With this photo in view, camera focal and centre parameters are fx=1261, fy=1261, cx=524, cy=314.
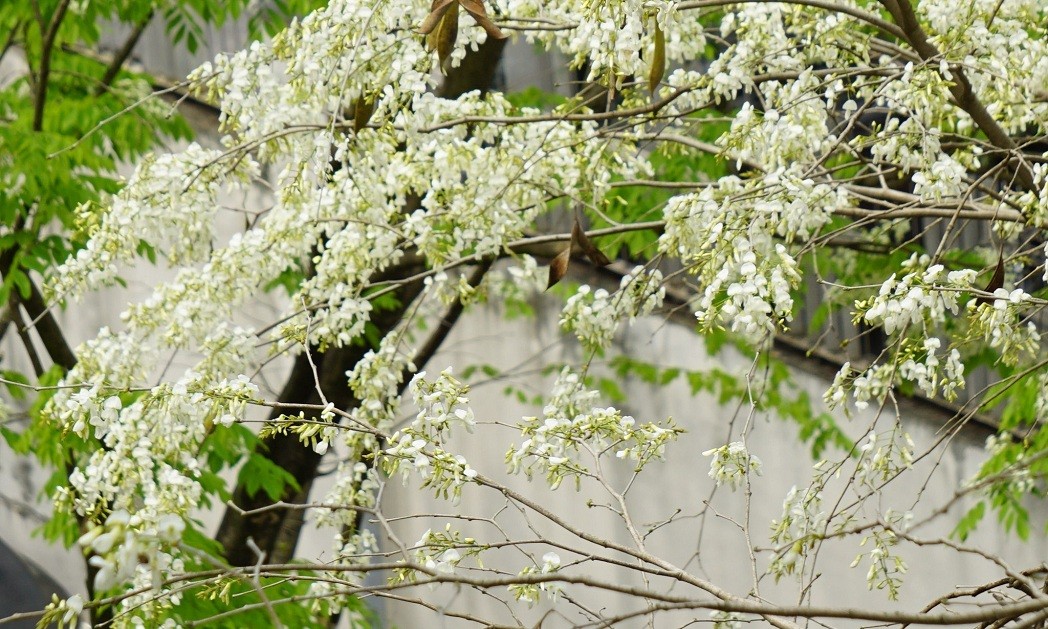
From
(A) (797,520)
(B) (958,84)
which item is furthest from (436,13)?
(A) (797,520)

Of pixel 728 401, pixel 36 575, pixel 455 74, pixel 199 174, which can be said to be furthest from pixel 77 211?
pixel 36 575

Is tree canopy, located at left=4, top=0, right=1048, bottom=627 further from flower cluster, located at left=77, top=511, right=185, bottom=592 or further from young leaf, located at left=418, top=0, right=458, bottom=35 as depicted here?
flower cluster, located at left=77, top=511, right=185, bottom=592

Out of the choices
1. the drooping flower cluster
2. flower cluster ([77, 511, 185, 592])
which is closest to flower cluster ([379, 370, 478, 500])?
the drooping flower cluster

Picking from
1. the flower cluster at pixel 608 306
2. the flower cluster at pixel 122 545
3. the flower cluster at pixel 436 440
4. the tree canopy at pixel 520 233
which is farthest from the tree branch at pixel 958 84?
the flower cluster at pixel 122 545

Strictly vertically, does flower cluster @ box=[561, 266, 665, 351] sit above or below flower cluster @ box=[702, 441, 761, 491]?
above

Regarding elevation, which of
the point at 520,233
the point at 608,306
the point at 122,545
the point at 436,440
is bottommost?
the point at 122,545

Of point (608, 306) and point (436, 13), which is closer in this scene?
point (436, 13)

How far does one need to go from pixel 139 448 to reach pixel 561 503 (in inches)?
189

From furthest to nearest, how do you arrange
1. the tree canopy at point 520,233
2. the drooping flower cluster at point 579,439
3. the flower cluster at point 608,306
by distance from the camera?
the flower cluster at point 608,306, the drooping flower cluster at point 579,439, the tree canopy at point 520,233

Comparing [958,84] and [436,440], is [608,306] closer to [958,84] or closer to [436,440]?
[436,440]

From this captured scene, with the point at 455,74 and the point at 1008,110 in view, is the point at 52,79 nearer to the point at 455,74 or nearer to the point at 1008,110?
the point at 455,74

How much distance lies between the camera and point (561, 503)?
27.1ft

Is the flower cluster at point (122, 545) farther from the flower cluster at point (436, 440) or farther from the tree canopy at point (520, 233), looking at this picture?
the flower cluster at point (436, 440)

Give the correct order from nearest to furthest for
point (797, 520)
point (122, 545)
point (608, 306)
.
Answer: point (122, 545)
point (797, 520)
point (608, 306)
